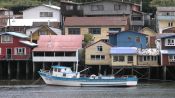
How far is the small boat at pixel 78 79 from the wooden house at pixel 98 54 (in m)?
7.74

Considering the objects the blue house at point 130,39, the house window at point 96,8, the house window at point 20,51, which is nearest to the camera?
the house window at point 20,51

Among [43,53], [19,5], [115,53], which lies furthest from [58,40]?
[19,5]

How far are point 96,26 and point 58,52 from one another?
12.6 metres

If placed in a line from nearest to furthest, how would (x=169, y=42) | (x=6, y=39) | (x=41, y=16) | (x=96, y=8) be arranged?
(x=169, y=42) < (x=6, y=39) < (x=96, y=8) < (x=41, y=16)

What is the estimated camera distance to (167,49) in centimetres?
7638

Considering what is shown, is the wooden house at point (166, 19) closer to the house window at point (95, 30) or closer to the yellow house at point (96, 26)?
the yellow house at point (96, 26)

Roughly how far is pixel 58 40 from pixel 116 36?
8.06 m

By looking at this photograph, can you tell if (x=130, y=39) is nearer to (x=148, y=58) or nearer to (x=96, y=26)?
(x=148, y=58)

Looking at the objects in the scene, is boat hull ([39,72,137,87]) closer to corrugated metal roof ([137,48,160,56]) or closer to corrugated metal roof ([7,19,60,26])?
corrugated metal roof ([137,48,160,56])

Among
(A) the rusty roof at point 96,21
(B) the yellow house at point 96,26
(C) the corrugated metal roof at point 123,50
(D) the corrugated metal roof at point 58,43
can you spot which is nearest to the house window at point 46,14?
(A) the rusty roof at point 96,21

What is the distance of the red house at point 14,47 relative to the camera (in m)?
79.5

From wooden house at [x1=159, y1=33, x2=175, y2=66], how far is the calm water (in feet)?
15.0

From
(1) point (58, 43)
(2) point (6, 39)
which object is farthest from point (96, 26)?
(2) point (6, 39)

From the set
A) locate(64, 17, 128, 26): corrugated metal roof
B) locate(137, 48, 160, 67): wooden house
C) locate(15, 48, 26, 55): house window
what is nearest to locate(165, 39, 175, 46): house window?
locate(137, 48, 160, 67): wooden house
